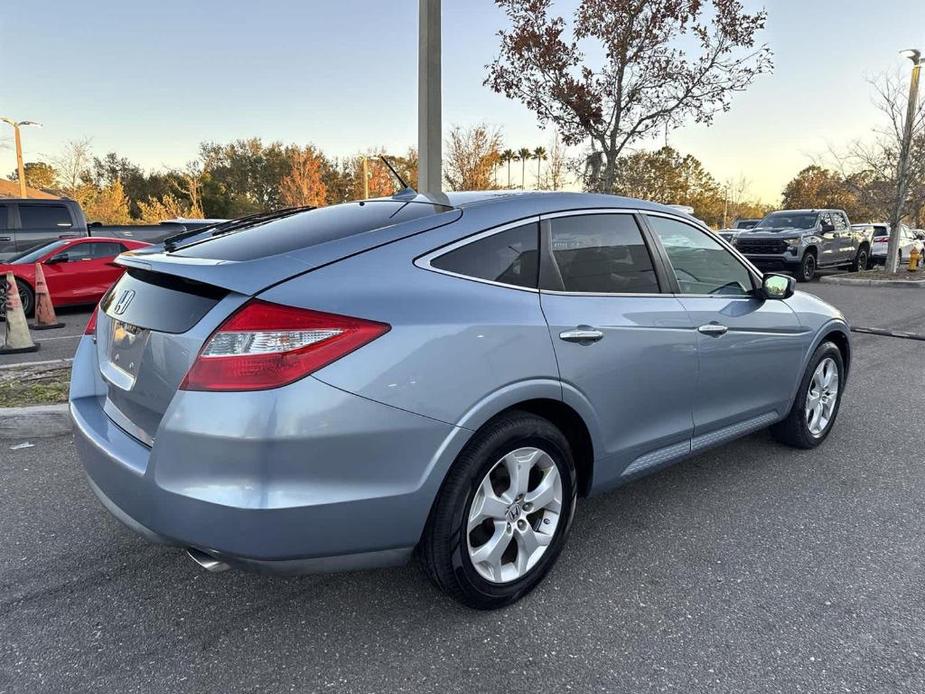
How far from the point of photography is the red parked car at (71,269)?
32.8 ft

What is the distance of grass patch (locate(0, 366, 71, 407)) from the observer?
4.84 meters

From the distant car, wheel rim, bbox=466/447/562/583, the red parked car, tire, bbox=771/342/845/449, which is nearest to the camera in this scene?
wheel rim, bbox=466/447/562/583

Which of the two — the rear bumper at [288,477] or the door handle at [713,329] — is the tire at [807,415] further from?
the rear bumper at [288,477]

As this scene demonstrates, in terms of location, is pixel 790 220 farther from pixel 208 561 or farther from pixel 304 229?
pixel 208 561

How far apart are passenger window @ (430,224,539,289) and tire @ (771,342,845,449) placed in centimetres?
241

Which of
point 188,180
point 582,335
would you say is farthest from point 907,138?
point 188,180

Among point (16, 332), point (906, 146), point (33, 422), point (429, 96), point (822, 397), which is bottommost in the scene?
point (33, 422)

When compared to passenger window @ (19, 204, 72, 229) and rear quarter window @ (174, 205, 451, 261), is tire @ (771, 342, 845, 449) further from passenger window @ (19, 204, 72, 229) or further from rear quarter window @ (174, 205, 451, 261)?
passenger window @ (19, 204, 72, 229)

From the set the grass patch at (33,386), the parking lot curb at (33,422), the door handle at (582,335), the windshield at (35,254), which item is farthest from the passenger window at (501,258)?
the windshield at (35,254)

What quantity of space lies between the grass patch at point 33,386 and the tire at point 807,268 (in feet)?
53.8

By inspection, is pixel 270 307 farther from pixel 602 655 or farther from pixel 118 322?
pixel 602 655

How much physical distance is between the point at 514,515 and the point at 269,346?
1.16m

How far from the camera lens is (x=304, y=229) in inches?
98.3

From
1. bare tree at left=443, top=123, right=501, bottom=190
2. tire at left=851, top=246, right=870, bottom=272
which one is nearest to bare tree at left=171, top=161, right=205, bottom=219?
bare tree at left=443, top=123, right=501, bottom=190
